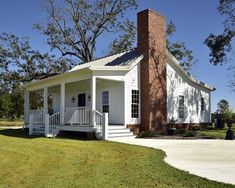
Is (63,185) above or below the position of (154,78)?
below

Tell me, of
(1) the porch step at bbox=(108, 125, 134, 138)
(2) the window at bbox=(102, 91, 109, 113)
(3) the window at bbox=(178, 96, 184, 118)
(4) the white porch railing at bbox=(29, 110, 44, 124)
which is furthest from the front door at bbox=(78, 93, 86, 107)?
(3) the window at bbox=(178, 96, 184, 118)

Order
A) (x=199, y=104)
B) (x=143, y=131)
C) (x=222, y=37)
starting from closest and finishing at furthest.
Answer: (x=143, y=131)
(x=199, y=104)
(x=222, y=37)

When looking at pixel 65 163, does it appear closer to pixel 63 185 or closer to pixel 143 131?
pixel 63 185

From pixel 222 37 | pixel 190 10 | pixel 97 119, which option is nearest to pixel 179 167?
pixel 97 119

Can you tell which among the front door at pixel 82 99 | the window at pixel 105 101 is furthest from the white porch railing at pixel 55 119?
the front door at pixel 82 99

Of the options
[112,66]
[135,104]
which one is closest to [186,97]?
[135,104]

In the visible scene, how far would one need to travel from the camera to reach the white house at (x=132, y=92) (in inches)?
675

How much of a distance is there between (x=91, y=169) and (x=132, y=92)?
1092 cm

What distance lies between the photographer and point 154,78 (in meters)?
19.4

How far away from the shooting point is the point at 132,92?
61.5 ft

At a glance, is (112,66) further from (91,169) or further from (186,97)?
(91,169)

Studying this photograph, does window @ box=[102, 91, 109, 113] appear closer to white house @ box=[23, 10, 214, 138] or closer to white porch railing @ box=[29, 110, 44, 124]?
white house @ box=[23, 10, 214, 138]

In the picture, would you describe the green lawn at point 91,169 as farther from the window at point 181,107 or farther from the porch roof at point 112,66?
the window at point 181,107

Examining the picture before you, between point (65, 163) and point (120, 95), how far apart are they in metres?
10.1
